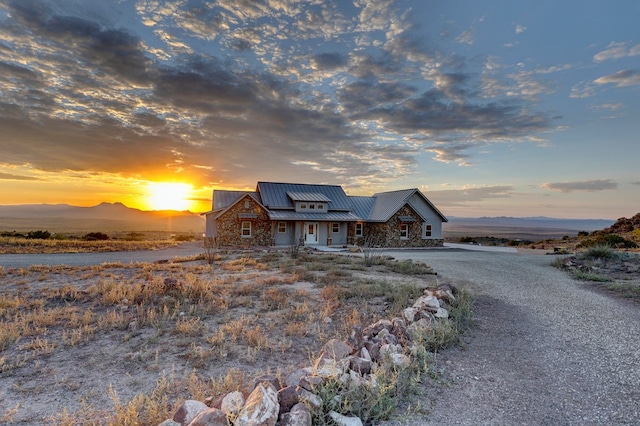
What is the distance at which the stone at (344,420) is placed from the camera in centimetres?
323

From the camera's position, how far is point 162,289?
30.8ft

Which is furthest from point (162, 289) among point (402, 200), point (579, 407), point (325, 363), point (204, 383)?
point (402, 200)

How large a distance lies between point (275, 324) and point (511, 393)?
4306 millimetres

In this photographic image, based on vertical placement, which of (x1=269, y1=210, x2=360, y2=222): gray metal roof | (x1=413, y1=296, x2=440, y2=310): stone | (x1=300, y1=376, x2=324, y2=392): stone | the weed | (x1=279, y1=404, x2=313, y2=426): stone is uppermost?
(x1=269, y1=210, x2=360, y2=222): gray metal roof

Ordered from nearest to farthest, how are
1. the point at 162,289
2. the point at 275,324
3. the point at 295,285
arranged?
the point at 275,324
the point at 162,289
the point at 295,285

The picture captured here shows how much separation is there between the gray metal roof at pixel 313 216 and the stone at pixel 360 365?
22546 mm

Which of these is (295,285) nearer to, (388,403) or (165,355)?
(165,355)

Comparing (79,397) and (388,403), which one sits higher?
(388,403)

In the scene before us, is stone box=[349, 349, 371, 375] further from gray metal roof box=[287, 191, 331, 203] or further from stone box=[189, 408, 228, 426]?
gray metal roof box=[287, 191, 331, 203]

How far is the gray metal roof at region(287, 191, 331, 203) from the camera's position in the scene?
2852 centimetres

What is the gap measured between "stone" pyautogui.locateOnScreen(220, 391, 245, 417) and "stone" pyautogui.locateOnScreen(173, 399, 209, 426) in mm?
186

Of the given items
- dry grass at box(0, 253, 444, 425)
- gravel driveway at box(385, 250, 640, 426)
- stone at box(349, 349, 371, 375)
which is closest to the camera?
gravel driveway at box(385, 250, 640, 426)

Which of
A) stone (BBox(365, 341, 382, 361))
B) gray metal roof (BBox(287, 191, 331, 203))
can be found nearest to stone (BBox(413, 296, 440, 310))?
stone (BBox(365, 341, 382, 361))

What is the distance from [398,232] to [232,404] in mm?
27361
